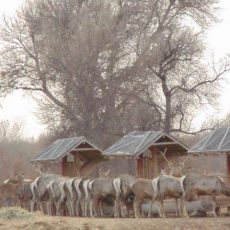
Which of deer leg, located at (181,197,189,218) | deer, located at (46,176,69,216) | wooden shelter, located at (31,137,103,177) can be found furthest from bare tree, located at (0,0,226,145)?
deer leg, located at (181,197,189,218)

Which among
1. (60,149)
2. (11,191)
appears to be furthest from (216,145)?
(11,191)

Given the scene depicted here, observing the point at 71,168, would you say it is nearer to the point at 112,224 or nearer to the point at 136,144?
the point at 136,144

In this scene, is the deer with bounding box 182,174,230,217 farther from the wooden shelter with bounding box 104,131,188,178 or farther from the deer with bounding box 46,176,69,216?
the deer with bounding box 46,176,69,216

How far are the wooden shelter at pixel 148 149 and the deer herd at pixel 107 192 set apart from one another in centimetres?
225

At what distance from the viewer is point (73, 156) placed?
3262 cm

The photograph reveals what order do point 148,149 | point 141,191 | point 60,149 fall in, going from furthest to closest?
point 60,149, point 148,149, point 141,191

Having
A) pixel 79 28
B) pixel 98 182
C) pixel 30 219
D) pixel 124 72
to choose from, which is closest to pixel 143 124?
pixel 124 72

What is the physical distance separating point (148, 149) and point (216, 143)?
4.80 meters

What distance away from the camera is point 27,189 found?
30625 mm

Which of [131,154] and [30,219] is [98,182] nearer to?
[131,154]

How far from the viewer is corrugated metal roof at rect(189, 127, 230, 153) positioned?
25000 mm

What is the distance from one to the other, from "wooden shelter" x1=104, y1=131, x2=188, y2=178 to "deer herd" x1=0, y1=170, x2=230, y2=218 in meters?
2.25

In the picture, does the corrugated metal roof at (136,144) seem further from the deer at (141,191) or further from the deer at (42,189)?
the deer at (141,191)

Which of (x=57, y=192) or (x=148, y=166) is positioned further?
(x=148, y=166)
